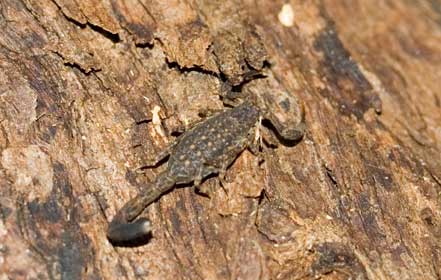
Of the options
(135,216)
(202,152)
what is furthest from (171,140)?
(135,216)

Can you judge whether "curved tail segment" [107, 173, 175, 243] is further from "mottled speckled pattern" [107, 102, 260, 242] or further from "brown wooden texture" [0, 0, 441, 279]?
"brown wooden texture" [0, 0, 441, 279]

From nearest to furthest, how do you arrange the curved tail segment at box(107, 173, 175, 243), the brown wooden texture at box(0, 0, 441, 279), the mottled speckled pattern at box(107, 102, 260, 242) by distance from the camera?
1. the curved tail segment at box(107, 173, 175, 243)
2. the brown wooden texture at box(0, 0, 441, 279)
3. the mottled speckled pattern at box(107, 102, 260, 242)

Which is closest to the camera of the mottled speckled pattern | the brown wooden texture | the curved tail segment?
the curved tail segment

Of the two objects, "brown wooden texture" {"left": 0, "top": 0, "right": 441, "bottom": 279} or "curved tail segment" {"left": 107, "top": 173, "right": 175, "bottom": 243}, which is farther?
"brown wooden texture" {"left": 0, "top": 0, "right": 441, "bottom": 279}

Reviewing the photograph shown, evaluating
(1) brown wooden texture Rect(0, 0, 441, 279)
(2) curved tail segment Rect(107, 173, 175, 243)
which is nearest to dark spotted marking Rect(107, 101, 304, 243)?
(2) curved tail segment Rect(107, 173, 175, 243)

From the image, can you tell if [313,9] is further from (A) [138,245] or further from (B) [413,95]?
(A) [138,245]

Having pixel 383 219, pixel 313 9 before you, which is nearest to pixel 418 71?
pixel 313 9
